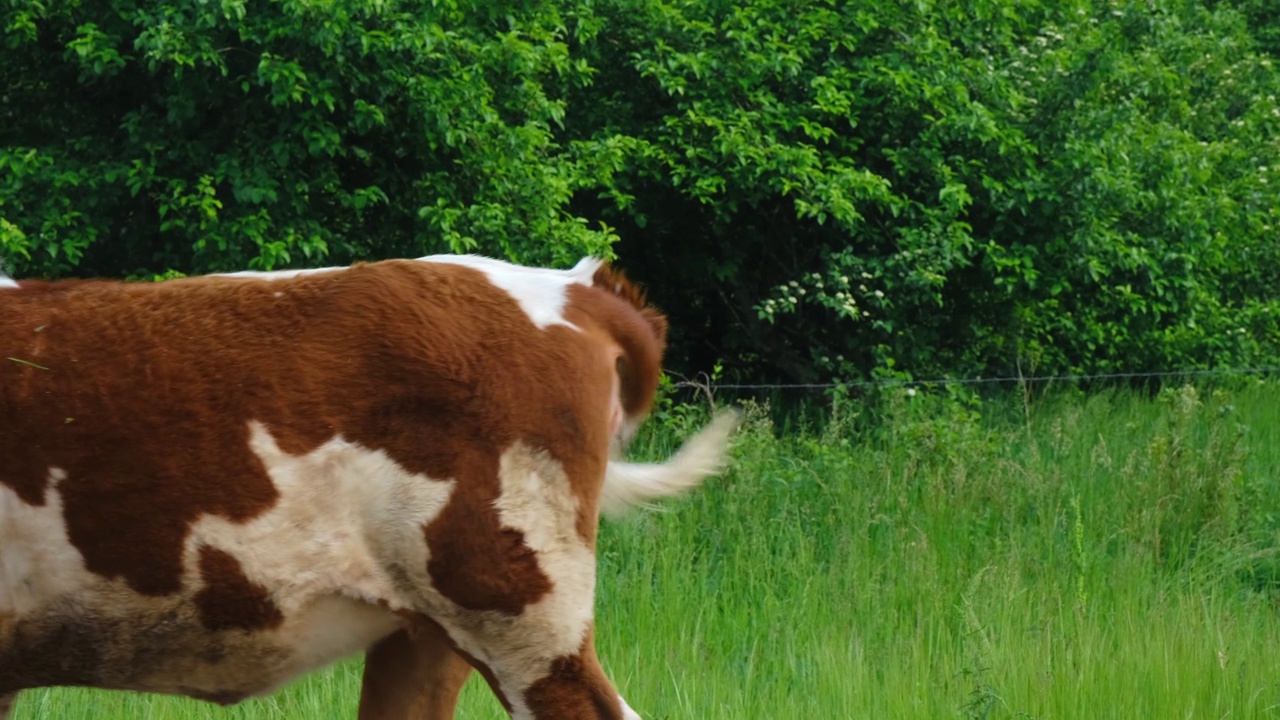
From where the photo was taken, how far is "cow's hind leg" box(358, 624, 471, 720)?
125 inches

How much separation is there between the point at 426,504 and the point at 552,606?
331 millimetres

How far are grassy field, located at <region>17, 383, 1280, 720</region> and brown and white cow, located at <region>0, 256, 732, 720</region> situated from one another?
1.30 metres

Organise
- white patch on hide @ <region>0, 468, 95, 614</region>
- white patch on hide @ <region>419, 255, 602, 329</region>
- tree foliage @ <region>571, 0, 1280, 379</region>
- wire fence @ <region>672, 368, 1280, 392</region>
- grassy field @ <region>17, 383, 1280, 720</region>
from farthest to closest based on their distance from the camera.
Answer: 1. tree foliage @ <region>571, 0, 1280, 379</region>
2. wire fence @ <region>672, 368, 1280, 392</region>
3. grassy field @ <region>17, 383, 1280, 720</region>
4. white patch on hide @ <region>419, 255, 602, 329</region>
5. white patch on hide @ <region>0, 468, 95, 614</region>

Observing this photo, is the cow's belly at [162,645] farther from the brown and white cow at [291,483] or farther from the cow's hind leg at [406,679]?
the cow's hind leg at [406,679]

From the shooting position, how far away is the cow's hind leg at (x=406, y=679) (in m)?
3.18

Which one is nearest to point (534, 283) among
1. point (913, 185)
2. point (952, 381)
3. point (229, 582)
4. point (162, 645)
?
point (229, 582)

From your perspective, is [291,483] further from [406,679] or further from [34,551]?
[406,679]

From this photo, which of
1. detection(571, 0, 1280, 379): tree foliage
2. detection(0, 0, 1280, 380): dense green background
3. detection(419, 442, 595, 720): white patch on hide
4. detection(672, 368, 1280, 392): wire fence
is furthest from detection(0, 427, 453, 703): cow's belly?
detection(571, 0, 1280, 379): tree foliage

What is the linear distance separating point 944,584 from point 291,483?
3328mm

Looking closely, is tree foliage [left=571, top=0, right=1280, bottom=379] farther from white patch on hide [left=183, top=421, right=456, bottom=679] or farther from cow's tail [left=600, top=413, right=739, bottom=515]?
white patch on hide [left=183, top=421, right=456, bottom=679]

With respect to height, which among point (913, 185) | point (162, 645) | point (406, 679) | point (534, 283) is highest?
point (534, 283)

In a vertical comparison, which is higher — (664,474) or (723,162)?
(664,474)

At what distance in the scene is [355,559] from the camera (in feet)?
9.05

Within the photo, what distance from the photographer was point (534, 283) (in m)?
3.06
